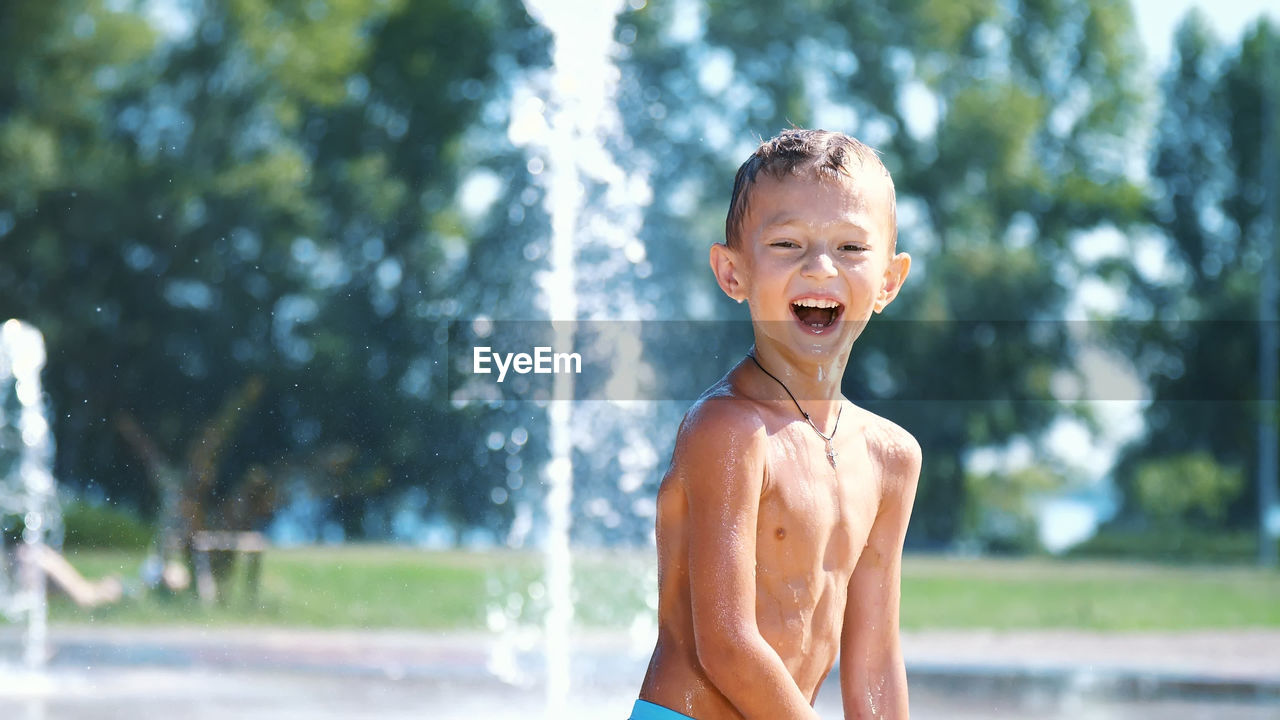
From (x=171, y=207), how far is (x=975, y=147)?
1125 cm

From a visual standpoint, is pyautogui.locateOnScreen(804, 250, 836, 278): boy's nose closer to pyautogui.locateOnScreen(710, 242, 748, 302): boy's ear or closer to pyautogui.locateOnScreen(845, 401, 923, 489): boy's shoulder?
pyautogui.locateOnScreen(710, 242, 748, 302): boy's ear

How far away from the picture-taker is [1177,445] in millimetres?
21984

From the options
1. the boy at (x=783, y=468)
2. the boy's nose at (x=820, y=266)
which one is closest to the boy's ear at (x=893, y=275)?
the boy at (x=783, y=468)

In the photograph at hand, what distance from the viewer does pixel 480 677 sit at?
8914mm

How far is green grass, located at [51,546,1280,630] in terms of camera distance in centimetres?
1161

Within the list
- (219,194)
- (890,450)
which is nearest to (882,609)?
(890,450)

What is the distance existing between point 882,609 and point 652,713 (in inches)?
11.6

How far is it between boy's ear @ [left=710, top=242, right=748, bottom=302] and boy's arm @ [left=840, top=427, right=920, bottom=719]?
0.25 meters

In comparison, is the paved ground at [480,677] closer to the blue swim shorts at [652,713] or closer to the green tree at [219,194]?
the blue swim shorts at [652,713]

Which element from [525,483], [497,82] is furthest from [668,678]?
[497,82]

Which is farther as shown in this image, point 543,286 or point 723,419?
point 543,286

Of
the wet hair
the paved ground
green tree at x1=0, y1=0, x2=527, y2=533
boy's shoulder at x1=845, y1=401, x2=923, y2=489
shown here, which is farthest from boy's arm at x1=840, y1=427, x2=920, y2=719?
green tree at x1=0, y1=0, x2=527, y2=533

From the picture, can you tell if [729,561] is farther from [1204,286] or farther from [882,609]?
[1204,286]

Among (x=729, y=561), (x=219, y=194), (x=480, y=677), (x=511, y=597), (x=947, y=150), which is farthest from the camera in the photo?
(x=947, y=150)
